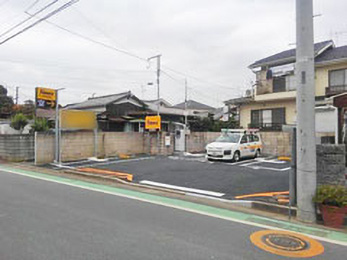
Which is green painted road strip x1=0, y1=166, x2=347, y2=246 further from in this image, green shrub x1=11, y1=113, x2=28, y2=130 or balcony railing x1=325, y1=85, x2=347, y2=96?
balcony railing x1=325, y1=85, x2=347, y2=96

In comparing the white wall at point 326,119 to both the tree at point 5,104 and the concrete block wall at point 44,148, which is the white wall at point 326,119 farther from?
the tree at point 5,104

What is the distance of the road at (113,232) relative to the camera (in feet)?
13.0

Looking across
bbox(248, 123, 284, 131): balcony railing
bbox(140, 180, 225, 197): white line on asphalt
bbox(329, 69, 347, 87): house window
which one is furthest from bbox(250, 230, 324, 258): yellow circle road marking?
bbox(329, 69, 347, 87): house window

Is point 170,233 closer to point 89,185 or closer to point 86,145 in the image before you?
point 89,185

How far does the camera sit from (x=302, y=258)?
13.2ft

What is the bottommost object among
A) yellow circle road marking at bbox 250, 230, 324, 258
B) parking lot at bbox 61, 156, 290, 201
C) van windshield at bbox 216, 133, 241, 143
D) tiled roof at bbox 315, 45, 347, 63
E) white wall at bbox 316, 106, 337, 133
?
yellow circle road marking at bbox 250, 230, 324, 258

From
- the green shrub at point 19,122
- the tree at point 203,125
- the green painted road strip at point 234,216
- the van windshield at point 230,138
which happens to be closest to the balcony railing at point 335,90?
the van windshield at point 230,138

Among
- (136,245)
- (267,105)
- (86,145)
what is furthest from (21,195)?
(267,105)

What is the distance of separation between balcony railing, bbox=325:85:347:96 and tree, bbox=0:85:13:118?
3850 cm

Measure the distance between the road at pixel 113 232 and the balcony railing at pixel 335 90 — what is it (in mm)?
18420

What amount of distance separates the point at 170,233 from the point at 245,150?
12.2 m

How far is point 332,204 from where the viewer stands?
5.50 m

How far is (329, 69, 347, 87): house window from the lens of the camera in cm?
2041

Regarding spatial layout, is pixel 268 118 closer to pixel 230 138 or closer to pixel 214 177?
pixel 230 138
